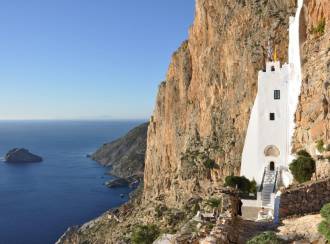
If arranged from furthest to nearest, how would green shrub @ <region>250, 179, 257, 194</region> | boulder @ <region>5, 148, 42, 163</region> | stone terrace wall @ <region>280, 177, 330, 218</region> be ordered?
boulder @ <region>5, 148, 42, 163</region>, green shrub @ <region>250, 179, 257, 194</region>, stone terrace wall @ <region>280, 177, 330, 218</region>

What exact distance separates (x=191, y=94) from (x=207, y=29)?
12.1 meters

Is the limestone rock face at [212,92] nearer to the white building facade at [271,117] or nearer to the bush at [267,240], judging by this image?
the white building facade at [271,117]

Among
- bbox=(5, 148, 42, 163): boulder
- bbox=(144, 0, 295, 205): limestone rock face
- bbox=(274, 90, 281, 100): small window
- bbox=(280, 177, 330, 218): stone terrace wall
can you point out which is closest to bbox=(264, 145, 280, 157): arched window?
bbox=(274, 90, 281, 100): small window

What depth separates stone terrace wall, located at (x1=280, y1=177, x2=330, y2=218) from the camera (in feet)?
59.5

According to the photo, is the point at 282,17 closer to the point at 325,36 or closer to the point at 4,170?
the point at 325,36

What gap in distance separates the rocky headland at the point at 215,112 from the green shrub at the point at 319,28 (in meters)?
0.08

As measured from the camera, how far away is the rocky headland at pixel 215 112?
2717 centimetres

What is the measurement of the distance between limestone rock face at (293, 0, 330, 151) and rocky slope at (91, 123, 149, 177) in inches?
4469

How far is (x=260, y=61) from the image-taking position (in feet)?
147

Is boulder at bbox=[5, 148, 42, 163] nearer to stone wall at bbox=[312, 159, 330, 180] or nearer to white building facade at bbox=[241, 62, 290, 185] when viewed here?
white building facade at bbox=[241, 62, 290, 185]

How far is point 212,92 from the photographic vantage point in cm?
5741

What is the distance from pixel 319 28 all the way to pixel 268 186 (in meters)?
12.8

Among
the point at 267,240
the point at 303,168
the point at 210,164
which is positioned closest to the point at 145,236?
the point at 210,164

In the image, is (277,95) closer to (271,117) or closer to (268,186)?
(271,117)
